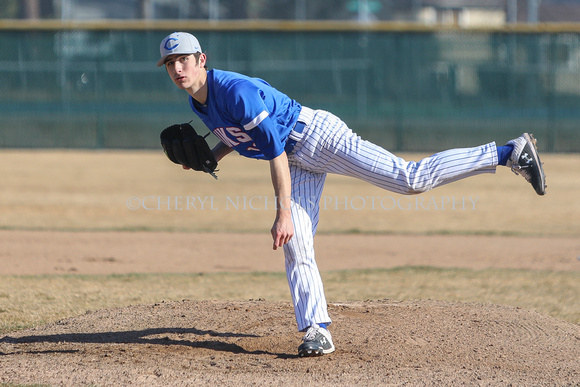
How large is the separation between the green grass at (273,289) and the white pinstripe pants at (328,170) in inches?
63.3

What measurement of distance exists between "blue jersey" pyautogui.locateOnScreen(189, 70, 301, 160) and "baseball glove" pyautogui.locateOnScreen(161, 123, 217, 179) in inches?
6.8

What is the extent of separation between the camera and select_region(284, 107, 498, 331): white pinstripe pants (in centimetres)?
328

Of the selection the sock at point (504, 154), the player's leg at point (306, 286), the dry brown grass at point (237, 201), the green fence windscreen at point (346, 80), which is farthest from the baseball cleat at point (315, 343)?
the green fence windscreen at point (346, 80)

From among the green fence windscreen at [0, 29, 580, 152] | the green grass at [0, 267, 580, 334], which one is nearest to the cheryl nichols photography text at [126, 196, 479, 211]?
the green grass at [0, 267, 580, 334]

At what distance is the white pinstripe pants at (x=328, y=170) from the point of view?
328 centimetres

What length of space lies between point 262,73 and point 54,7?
15.8 feet

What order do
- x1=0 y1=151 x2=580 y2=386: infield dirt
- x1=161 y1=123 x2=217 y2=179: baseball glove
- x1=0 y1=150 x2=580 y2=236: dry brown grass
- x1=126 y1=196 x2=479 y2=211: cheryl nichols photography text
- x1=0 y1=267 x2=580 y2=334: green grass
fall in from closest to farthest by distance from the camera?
x1=0 y1=151 x2=580 y2=386: infield dirt, x1=161 y1=123 x2=217 y2=179: baseball glove, x1=0 y1=267 x2=580 y2=334: green grass, x1=0 y1=150 x2=580 y2=236: dry brown grass, x1=126 y1=196 x2=479 y2=211: cheryl nichols photography text

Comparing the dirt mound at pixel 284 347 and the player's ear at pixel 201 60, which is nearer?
the dirt mound at pixel 284 347

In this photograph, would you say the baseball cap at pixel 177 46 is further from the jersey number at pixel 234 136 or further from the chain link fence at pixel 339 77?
the chain link fence at pixel 339 77

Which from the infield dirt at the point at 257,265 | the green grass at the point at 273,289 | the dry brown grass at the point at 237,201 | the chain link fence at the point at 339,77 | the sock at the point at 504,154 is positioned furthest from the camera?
the chain link fence at the point at 339,77

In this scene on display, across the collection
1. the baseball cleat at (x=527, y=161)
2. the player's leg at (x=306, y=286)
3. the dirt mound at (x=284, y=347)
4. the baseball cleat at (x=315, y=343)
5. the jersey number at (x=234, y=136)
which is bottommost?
the dirt mound at (x=284, y=347)

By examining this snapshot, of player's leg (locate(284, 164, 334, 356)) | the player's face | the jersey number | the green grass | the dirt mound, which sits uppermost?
the player's face

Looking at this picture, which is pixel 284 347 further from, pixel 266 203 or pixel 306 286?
pixel 266 203

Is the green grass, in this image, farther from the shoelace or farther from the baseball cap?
the baseball cap
